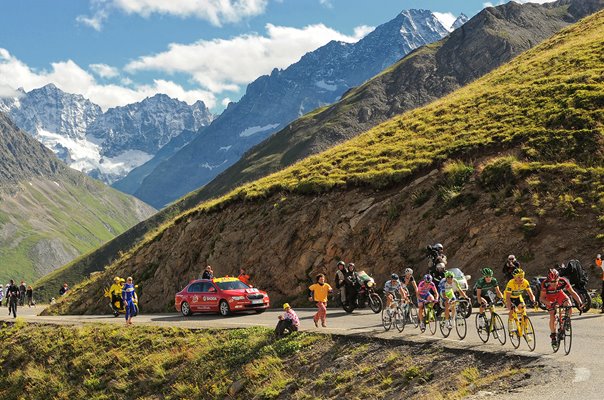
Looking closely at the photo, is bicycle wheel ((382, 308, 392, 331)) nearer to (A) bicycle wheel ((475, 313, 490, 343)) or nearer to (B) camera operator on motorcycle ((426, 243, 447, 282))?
(B) camera operator on motorcycle ((426, 243, 447, 282))

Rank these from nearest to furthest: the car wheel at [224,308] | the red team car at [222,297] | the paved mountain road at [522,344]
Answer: the paved mountain road at [522,344] → the red team car at [222,297] → the car wheel at [224,308]

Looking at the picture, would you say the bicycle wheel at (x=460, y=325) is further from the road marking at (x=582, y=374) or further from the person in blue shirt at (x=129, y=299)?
the person in blue shirt at (x=129, y=299)

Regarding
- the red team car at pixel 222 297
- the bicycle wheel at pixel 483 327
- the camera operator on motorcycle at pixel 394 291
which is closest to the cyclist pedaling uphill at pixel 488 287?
the bicycle wheel at pixel 483 327

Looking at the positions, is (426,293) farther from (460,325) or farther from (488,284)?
(488,284)

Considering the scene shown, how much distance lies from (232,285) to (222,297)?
0.70 meters

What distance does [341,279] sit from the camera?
23.4 m

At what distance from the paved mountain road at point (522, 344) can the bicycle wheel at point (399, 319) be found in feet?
0.58

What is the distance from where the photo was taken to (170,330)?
2350 centimetres

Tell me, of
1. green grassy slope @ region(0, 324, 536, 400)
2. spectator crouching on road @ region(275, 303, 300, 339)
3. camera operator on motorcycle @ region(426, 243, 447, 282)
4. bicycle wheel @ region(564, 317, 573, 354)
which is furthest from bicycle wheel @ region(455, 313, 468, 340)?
spectator crouching on road @ region(275, 303, 300, 339)

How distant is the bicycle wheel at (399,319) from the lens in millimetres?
17502

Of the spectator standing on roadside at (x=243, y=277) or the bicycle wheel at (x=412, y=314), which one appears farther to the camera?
the spectator standing on roadside at (x=243, y=277)

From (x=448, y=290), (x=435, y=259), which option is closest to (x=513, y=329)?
(x=448, y=290)

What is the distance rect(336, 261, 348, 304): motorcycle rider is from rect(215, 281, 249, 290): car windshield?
16.5ft

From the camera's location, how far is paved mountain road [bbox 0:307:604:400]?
10.6m
